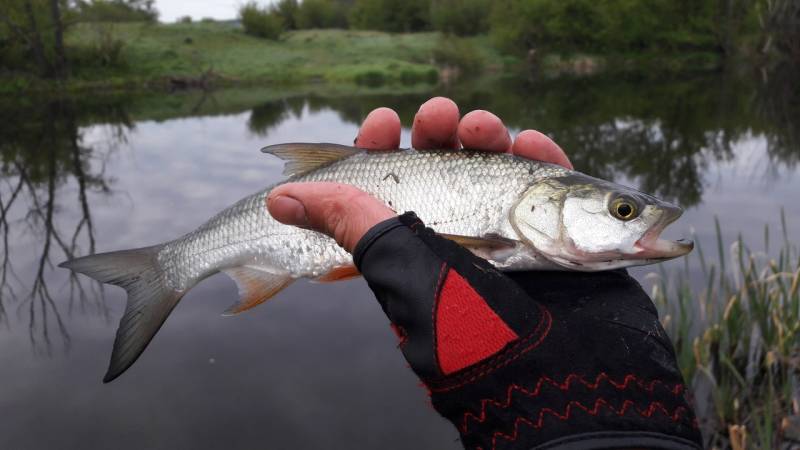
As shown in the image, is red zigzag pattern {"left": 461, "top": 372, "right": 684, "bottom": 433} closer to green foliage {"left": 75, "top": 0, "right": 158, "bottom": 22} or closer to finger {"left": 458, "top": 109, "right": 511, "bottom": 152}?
finger {"left": 458, "top": 109, "right": 511, "bottom": 152}

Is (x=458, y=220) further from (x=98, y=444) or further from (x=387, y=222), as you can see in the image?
(x=98, y=444)

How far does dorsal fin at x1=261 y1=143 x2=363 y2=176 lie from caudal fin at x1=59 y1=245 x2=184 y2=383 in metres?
0.88

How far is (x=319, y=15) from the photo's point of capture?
10719 centimetres

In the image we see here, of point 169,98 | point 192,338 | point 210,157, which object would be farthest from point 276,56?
point 192,338

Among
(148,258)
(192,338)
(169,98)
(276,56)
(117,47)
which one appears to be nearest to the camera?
(148,258)

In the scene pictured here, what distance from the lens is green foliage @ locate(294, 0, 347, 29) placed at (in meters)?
104

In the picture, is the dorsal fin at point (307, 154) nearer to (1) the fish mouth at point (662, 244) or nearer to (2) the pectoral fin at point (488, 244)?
(2) the pectoral fin at point (488, 244)

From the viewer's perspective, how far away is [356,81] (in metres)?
52.8

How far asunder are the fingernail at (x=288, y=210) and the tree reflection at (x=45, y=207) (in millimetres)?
7214

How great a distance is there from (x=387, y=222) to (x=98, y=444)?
19.0 feet

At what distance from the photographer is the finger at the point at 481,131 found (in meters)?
3.29

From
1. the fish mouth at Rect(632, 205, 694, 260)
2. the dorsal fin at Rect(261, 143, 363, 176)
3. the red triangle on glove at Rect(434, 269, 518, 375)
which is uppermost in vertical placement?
the dorsal fin at Rect(261, 143, 363, 176)

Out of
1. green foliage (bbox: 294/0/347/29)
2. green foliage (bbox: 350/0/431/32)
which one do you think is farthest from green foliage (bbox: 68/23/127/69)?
green foliage (bbox: 350/0/431/32)

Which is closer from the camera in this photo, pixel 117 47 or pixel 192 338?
pixel 192 338
